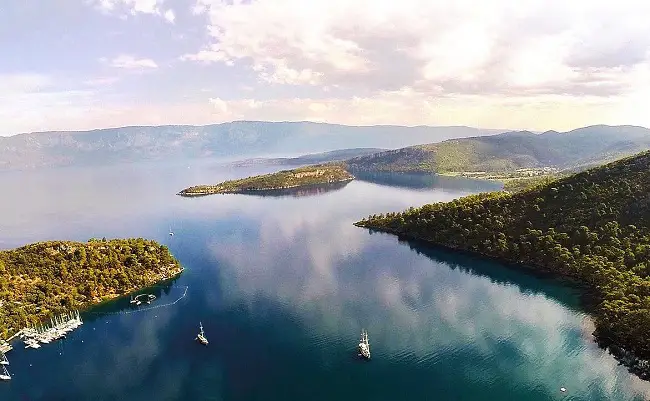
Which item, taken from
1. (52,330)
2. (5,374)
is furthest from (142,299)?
(5,374)

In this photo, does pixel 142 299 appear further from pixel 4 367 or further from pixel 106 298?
pixel 4 367

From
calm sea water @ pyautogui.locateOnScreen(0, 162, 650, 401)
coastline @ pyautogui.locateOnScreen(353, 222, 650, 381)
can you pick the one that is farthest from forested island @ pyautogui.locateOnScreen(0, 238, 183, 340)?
coastline @ pyautogui.locateOnScreen(353, 222, 650, 381)

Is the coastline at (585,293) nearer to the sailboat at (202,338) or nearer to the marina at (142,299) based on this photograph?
the sailboat at (202,338)

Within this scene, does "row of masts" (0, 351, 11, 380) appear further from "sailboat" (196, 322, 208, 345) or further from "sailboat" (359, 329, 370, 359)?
"sailboat" (359, 329, 370, 359)

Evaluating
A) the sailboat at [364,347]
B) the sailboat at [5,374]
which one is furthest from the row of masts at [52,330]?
the sailboat at [364,347]

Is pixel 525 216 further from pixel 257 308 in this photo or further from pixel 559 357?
pixel 257 308
